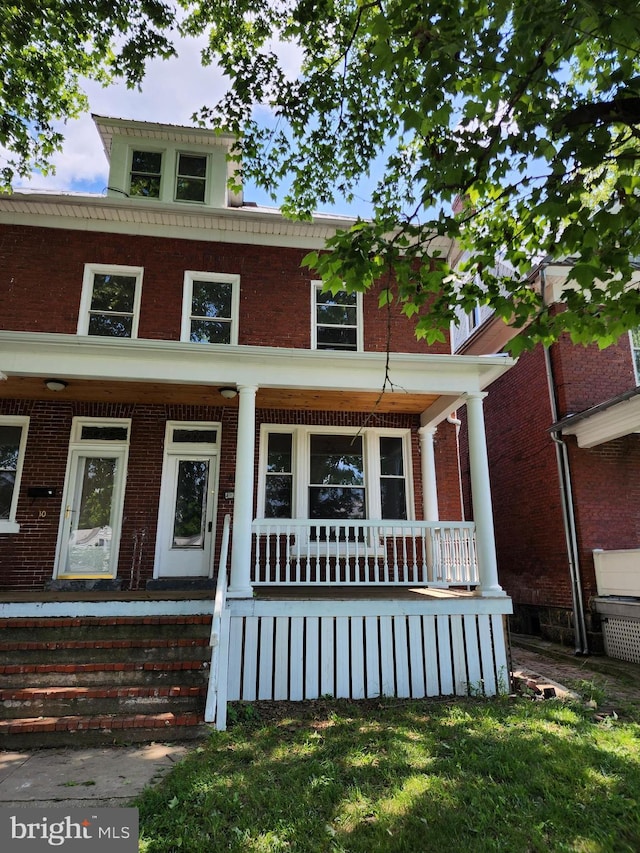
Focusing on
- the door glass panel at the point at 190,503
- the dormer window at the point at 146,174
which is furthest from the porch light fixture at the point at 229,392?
the dormer window at the point at 146,174

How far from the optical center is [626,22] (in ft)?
9.95

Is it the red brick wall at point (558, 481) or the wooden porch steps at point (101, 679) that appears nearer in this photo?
the wooden porch steps at point (101, 679)

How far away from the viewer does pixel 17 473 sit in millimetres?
8625

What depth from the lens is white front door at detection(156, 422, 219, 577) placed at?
8.66 m

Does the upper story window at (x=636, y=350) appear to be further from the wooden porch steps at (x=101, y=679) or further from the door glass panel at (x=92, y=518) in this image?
the door glass panel at (x=92, y=518)

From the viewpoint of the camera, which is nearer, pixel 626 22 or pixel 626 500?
pixel 626 22

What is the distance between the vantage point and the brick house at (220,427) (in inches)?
274

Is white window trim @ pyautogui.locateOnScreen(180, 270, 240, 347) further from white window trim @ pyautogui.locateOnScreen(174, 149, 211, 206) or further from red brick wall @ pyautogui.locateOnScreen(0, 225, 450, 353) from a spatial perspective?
white window trim @ pyautogui.locateOnScreen(174, 149, 211, 206)

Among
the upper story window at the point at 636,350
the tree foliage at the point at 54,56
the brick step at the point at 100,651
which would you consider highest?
the tree foliage at the point at 54,56

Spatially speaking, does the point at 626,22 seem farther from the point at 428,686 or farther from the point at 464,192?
the point at 428,686

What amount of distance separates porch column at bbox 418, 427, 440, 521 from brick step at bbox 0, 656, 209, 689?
5.00 metres

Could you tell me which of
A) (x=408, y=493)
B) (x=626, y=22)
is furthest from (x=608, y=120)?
(x=408, y=493)

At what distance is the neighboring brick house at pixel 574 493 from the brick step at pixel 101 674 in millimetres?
7066

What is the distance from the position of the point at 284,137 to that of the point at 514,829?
24.8ft
